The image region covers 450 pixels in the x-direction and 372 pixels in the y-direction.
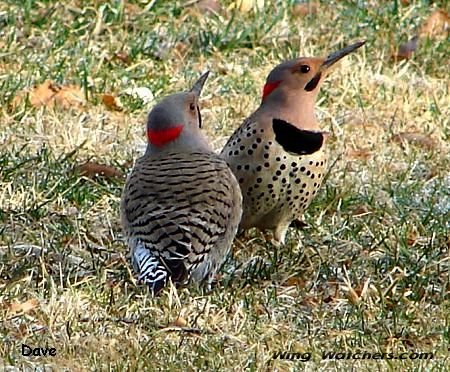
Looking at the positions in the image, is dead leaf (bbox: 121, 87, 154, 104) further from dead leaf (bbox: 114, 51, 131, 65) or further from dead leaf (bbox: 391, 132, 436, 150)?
dead leaf (bbox: 391, 132, 436, 150)

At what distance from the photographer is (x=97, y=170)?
7.11 m

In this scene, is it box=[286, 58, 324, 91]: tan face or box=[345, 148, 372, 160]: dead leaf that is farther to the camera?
box=[345, 148, 372, 160]: dead leaf

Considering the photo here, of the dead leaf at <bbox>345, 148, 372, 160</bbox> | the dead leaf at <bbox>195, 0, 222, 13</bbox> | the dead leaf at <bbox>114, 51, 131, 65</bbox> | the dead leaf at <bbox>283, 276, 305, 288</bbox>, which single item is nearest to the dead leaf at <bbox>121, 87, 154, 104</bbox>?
the dead leaf at <bbox>114, 51, 131, 65</bbox>

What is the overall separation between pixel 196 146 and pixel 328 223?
0.89 meters

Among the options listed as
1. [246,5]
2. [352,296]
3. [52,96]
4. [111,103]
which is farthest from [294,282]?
[246,5]

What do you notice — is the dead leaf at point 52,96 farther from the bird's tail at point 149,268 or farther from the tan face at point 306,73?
the bird's tail at point 149,268

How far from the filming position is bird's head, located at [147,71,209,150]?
6.03 m

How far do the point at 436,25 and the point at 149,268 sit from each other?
457 cm

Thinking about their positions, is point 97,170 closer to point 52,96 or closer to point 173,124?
point 52,96

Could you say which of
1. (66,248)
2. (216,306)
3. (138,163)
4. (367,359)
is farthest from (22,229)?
(367,359)

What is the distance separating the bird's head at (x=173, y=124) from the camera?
6.03 meters

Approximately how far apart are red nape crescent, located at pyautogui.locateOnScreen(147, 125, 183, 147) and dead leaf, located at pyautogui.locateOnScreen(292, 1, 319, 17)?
3.76 metres

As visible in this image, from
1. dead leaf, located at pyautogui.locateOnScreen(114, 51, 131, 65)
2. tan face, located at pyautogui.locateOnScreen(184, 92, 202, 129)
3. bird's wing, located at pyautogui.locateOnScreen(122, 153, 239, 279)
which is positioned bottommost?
dead leaf, located at pyautogui.locateOnScreen(114, 51, 131, 65)

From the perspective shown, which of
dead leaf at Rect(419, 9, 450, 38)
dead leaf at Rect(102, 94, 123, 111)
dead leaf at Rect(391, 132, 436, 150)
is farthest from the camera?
dead leaf at Rect(419, 9, 450, 38)
